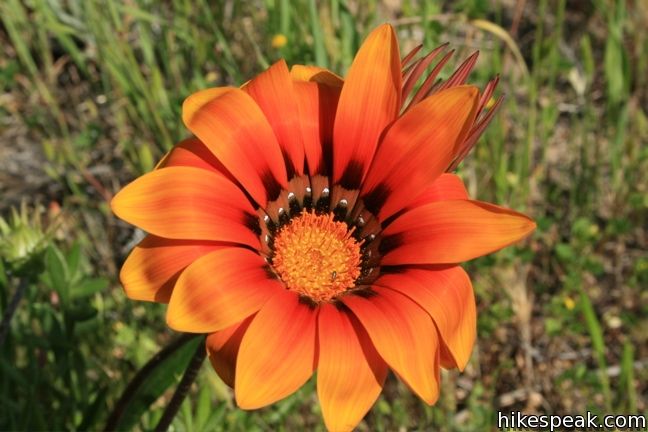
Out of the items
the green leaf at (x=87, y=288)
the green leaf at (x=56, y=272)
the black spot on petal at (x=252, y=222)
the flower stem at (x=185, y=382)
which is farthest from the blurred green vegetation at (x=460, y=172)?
the black spot on petal at (x=252, y=222)

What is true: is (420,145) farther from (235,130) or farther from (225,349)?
(225,349)

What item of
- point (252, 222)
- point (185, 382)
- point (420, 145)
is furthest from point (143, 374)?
point (420, 145)

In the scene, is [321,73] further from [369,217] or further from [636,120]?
[636,120]

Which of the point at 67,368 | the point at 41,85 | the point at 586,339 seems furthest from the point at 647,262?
the point at 41,85

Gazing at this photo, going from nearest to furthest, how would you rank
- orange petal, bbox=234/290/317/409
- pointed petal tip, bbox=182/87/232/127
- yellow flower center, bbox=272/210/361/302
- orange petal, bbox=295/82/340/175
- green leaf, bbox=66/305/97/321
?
orange petal, bbox=234/290/317/409 → pointed petal tip, bbox=182/87/232/127 → orange petal, bbox=295/82/340/175 → yellow flower center, bbox=272/210/361/302 → green leaf, bbox=66/305/97/321

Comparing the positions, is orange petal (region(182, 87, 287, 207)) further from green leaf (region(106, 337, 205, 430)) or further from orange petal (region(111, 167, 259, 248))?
green leaf (region(106, 337, 205, 430))

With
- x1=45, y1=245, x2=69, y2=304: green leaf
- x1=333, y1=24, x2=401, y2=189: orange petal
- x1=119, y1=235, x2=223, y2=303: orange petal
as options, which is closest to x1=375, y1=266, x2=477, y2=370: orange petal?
x1=333, y1=24, x2=401, y2=189: orange petal
